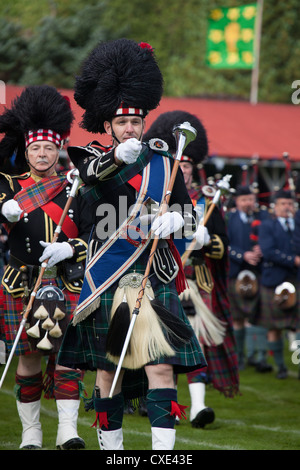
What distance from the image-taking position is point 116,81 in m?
4.54

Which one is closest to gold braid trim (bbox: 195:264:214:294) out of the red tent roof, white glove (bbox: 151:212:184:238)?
white glove (bbox: 151:212:184:238)

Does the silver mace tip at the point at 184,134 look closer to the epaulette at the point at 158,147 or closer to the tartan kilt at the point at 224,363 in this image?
the epaulette at the point at 158,147

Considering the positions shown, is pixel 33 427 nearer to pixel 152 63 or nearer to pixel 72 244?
pixel 72 244

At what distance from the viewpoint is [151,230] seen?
4.30m

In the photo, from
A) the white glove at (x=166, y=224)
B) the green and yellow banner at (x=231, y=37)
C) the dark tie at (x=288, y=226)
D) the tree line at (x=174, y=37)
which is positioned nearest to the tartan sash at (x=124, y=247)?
the white glove at (x=166, y=224)

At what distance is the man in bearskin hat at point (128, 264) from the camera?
421cm

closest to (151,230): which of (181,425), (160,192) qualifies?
(160,192)

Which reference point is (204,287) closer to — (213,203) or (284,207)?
(213,203)

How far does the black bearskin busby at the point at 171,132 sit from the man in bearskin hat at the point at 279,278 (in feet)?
9.81

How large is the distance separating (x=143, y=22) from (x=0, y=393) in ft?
96.0

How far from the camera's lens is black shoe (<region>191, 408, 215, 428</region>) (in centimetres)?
643

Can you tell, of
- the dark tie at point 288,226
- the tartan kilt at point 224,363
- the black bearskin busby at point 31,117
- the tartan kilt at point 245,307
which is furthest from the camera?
the tartan kilt at point 245,307

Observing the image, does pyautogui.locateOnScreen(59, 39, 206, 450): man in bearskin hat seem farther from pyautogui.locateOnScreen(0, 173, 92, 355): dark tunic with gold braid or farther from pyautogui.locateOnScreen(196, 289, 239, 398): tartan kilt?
pyautogui.locateOnScreen(196, 289, 239, 398): tartan kilt

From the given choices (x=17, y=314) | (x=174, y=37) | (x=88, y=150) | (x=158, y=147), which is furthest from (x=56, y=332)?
(x=174, y=37)
